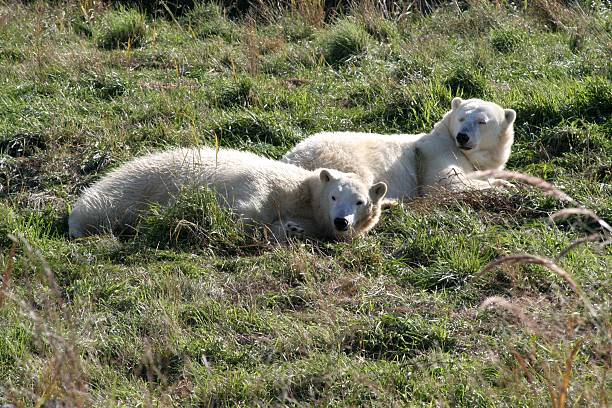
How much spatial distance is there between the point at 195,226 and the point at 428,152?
107 inches

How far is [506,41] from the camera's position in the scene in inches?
424

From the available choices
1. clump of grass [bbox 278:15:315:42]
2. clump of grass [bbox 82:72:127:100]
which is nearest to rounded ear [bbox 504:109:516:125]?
clump of grass [bbox 278:15:315:42]

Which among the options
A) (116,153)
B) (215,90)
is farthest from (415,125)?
(116,153)

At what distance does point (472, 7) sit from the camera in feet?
38.3

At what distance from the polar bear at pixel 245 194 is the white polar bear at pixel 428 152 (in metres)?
0.63

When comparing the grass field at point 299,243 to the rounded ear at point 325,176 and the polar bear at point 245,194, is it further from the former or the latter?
the rounded ear at point 325,176

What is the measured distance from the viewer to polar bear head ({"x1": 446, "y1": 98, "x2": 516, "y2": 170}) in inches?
332

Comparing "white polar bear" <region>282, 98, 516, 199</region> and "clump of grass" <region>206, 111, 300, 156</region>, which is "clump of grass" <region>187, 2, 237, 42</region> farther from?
"white polar bear" <region>282, 98, 516, 199</region>

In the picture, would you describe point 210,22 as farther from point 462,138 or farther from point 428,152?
point 462,138

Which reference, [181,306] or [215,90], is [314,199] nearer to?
[181,306]

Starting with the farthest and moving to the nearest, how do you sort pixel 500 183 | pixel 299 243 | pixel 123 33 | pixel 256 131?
pixel 123 33
pixel 256 131
pixel 500 183
pixel 299 243

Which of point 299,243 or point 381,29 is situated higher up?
point 299,243

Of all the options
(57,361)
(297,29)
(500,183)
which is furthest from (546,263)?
(297,29)

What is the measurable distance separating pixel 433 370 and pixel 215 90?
5371 millimetres
